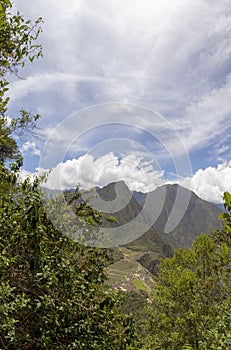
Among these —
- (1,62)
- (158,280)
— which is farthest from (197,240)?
(1,62)

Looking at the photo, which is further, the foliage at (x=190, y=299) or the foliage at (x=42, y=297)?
the foliage at (x=190, y=299)

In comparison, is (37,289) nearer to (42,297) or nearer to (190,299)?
(42,297)

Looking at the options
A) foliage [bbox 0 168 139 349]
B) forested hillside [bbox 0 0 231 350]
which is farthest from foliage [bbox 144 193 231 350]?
foliage [bbox 0 168 139 349]

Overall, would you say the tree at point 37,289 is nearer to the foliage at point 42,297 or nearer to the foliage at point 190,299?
the foliage at point 42,297

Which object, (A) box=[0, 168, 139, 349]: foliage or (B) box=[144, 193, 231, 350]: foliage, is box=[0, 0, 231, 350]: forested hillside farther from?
(B) box=[144, 193, 231, 350]: foliage

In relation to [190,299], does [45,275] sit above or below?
above

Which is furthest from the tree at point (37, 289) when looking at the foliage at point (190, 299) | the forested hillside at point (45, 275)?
the foliage at point (190, 299)

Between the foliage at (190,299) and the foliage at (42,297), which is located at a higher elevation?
the foliage at (42,297)

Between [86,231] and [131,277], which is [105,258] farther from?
[131,277]

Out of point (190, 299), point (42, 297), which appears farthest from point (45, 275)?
point (190, 299)

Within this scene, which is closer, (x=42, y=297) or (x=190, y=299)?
(x=42, y=297)

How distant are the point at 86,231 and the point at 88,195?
3.98 ft

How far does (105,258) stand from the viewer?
738cm

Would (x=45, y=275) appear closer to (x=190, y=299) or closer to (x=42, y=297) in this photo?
(x=42, y=297)
